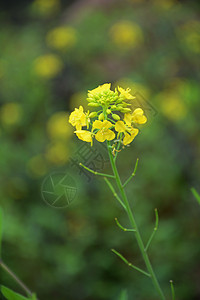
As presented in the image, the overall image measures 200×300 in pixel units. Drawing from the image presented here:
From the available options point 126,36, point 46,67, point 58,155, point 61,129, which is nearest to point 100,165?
point 58,155

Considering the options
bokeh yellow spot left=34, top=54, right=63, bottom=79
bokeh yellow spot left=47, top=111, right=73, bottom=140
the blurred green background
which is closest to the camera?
Result: the blurred green background

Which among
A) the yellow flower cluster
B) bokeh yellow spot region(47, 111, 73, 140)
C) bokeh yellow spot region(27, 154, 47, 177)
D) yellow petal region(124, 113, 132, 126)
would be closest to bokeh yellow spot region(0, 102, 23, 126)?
bokeh yellow spot region(47, 111, 73, 140)

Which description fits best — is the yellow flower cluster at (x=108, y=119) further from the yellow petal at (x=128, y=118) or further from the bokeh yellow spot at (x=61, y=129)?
the bokeh yellow spot at (x=61, y=129)

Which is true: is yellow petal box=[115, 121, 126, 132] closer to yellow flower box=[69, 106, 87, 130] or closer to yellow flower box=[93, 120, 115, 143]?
yellow flower box=[93, 120, 115, 143]

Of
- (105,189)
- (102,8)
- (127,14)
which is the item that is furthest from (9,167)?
(102,8)

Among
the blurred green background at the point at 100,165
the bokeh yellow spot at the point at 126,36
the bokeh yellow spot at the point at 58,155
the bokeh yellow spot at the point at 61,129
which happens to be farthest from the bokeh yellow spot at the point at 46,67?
the bokeh yellow spot at the point at 58,155

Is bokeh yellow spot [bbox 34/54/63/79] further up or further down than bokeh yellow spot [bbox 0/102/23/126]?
further up
